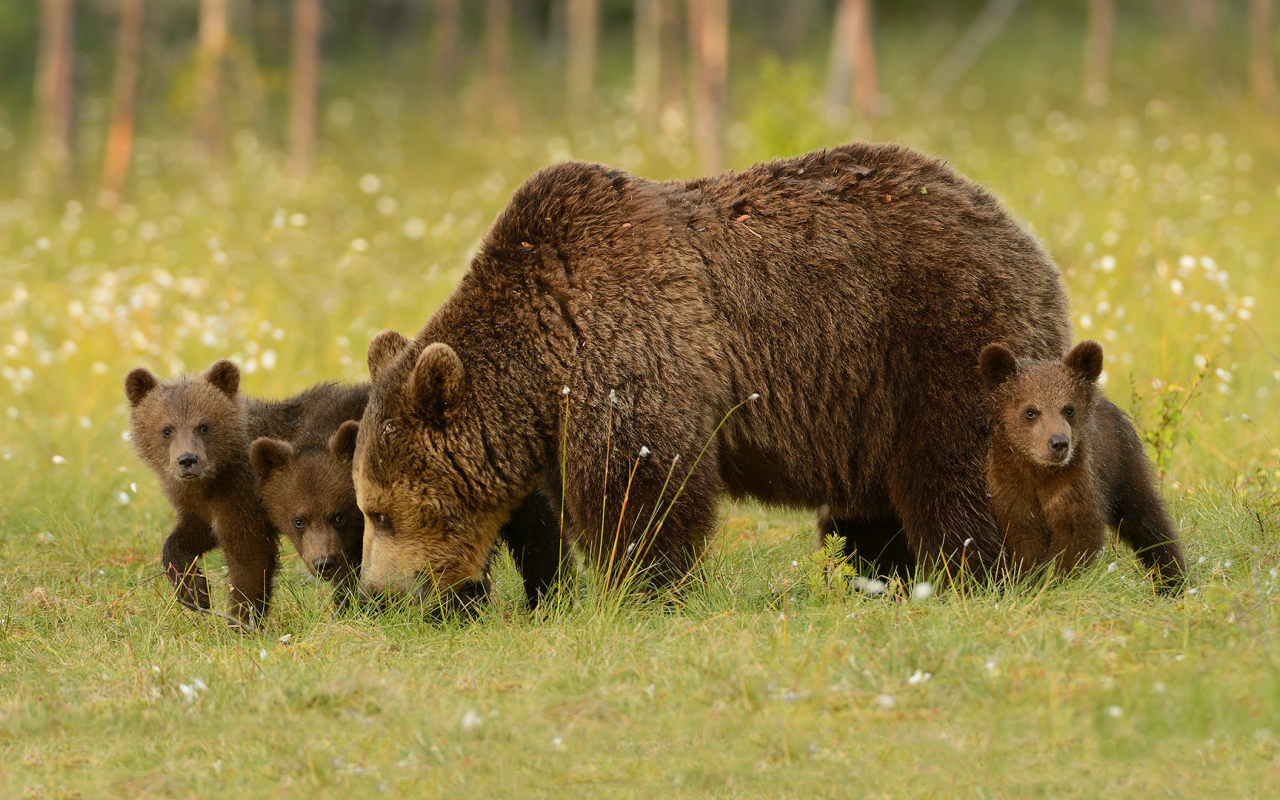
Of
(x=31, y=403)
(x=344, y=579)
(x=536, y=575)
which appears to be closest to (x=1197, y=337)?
(x=536, y=575)

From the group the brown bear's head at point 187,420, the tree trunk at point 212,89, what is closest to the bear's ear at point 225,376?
the brown bear's head at point 187,420

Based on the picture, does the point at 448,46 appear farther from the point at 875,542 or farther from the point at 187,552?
the point at 875,542

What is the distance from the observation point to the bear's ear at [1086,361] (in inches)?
224

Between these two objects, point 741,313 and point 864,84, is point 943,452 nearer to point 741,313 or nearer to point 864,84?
point 741,313

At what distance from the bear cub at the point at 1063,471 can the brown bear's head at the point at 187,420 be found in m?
3.42

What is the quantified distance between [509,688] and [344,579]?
1.79 m

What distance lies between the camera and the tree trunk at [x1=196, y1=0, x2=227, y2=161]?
22.3 meters

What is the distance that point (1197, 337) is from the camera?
8.39 m

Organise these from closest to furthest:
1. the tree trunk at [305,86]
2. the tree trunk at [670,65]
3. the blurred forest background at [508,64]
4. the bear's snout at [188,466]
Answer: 1. the bear's snout at [188,466]
2. the blurred forest background at [508,64]
3. the tree trunk at [305,86]
4. the tree trunk at [670,65]

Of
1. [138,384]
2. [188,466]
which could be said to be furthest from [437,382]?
[138,384]

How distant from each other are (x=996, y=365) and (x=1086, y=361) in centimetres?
36

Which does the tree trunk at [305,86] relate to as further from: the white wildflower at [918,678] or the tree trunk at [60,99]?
the white wildflower at [918,678]

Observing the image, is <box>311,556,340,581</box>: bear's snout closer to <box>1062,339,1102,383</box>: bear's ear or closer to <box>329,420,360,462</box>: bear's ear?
<box>329,420,360,462</box>: bear's ear

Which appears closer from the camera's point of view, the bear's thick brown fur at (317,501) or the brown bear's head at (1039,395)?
the brown bear's head at (1039,395)
